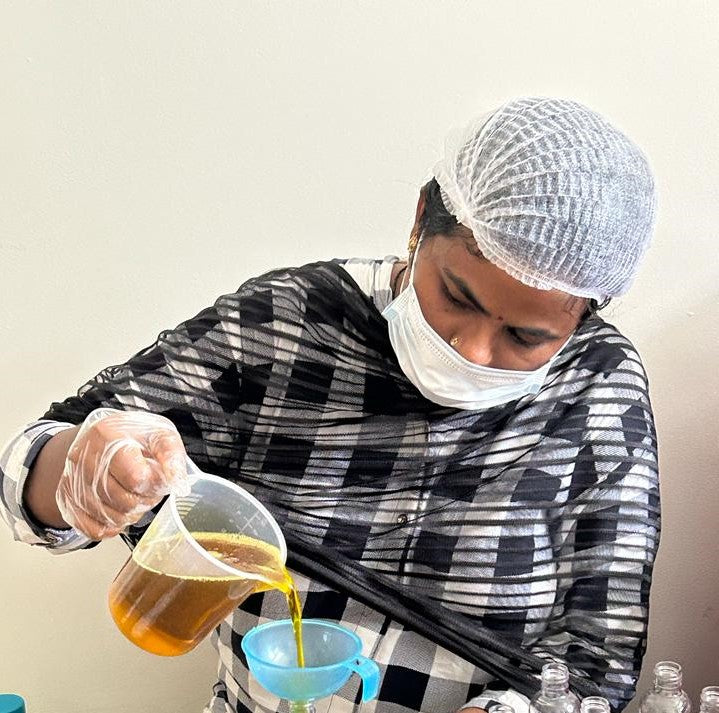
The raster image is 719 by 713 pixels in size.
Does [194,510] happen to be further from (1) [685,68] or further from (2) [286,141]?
(1) [685,68]

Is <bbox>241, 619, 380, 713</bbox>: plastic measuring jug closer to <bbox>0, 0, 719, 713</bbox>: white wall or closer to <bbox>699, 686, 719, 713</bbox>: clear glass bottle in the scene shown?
<bbox>699, 686, 719, 713</bbox>: clear glass bottle

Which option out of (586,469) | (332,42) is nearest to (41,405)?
(332,42)

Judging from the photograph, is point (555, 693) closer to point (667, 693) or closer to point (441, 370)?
point (667, 693)

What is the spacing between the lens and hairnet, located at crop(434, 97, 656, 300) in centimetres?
84

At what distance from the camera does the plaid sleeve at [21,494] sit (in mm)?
956

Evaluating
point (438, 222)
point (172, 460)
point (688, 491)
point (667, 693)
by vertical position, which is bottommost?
point (688, 491)

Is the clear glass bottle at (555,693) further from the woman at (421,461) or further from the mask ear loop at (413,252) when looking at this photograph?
the mask ear loop at (413,252)

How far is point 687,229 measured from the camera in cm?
129

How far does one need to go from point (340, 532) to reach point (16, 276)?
62cm

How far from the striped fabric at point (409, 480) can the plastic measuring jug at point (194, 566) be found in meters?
0.30

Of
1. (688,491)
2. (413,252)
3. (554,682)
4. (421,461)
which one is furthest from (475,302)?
(688,491)

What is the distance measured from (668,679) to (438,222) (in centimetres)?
50

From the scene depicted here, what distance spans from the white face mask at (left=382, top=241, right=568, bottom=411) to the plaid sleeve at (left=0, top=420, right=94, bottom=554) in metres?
0.40

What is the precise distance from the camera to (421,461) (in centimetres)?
110
